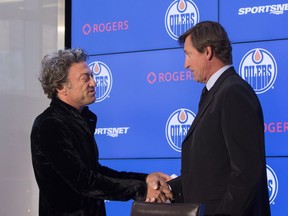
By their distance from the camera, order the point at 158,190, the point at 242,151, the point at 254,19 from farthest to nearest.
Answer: the point at 254,19 < the point at 158,190 < the point at 242,151

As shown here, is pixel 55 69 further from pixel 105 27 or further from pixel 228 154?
pixel 105 27

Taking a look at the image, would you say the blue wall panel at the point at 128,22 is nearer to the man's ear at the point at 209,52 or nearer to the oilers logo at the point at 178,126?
the oilers logo at the point at 178,126

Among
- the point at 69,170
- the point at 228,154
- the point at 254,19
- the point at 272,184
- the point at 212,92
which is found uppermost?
the point at 254,19

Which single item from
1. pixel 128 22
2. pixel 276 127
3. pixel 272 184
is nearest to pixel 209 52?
pixel 276 127

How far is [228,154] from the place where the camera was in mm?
2693

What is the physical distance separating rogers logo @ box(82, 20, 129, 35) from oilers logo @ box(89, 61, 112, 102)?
9.3 inches

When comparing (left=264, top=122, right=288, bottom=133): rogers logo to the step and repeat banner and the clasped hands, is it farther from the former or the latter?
the clasped hands

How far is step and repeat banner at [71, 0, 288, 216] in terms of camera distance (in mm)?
4234

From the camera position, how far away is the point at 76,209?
10.6 feet

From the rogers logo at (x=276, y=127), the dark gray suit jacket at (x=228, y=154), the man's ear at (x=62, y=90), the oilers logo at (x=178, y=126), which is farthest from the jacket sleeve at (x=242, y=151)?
the oilers logo at (x=178, y=126)

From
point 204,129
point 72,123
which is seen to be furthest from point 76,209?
point 204,129

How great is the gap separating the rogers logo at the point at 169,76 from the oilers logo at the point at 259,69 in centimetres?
40

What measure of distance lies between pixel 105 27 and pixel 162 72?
0.58 m

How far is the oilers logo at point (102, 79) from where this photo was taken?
4.86 meters
